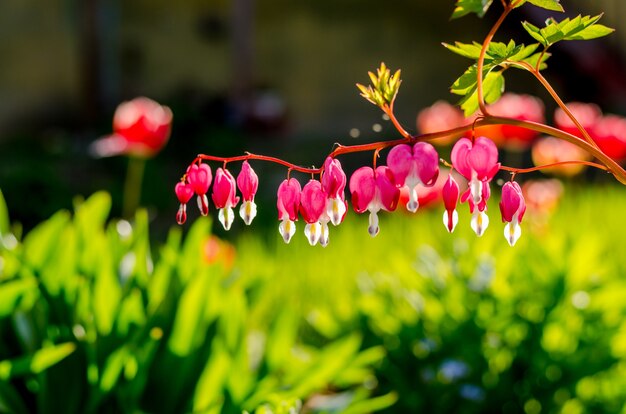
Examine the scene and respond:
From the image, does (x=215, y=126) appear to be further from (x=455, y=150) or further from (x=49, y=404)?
(x=455, y=150)

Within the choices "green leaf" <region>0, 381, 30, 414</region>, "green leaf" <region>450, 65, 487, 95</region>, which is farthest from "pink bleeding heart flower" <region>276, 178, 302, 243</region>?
"green leaf" <region>0, 381, 30, 414</region>

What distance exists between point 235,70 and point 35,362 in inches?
273

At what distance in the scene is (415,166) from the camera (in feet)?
3.15

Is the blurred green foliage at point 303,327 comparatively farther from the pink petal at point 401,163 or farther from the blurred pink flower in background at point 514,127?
the pink petal at point 401,163

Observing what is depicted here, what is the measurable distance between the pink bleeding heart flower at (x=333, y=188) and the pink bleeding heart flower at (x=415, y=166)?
2.4 inches

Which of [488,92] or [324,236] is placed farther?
[488,92]

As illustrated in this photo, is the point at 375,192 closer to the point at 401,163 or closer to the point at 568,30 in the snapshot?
the point at 401,163

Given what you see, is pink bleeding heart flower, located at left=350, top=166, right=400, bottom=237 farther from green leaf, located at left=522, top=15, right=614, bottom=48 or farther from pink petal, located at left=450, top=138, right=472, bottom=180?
green leaf, located at left=522, top=15, right=614, bottom=48

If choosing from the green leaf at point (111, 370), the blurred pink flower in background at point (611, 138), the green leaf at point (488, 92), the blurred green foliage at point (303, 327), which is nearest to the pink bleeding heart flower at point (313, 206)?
the green leaf at point (488, 92)

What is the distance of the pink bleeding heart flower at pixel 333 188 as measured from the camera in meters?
0.99

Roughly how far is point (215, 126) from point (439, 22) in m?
3.42

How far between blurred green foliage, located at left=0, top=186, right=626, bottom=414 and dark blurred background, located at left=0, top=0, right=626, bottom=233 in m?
4.30

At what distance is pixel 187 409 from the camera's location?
82.6 inches

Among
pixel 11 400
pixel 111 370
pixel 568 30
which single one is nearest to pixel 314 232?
pixel 568 30
